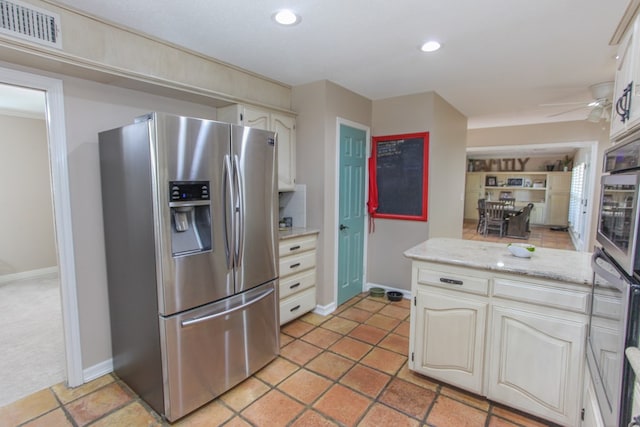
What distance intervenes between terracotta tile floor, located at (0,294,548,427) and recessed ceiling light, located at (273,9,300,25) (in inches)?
95.0

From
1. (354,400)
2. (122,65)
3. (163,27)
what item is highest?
(163,27)

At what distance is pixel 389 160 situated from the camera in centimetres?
386

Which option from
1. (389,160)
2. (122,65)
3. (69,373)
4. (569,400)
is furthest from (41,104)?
(569,400)

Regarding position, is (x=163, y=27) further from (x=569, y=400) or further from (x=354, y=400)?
(x=569, y=400)

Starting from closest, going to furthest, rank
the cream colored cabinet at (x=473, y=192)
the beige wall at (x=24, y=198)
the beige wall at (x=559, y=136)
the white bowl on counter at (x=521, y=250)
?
the white bowl on counter at (x=521, y=250), the beige wall at (x=24, y=198), the beige wall at (x=559, y=136), the cream colored cabinet at (x=473, y=192)

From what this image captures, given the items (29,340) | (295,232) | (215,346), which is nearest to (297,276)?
(295,232)

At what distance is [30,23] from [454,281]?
2837 millimetres

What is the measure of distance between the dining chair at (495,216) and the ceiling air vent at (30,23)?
338 inches

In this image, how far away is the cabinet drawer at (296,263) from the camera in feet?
9.57

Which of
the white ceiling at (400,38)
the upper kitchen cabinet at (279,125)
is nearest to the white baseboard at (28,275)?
the upper kitchen cabinet at (279,125)

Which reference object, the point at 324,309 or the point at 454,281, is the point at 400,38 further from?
the point at 324,309

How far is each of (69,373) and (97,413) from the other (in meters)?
0.42

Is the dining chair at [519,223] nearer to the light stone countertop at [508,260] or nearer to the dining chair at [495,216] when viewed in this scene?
the dining chair at [495,216]

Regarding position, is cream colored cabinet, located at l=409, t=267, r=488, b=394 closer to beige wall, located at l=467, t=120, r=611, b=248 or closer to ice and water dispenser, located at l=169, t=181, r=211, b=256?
ice and water dispenser, located at l=169, t=181, r=211, b=256
